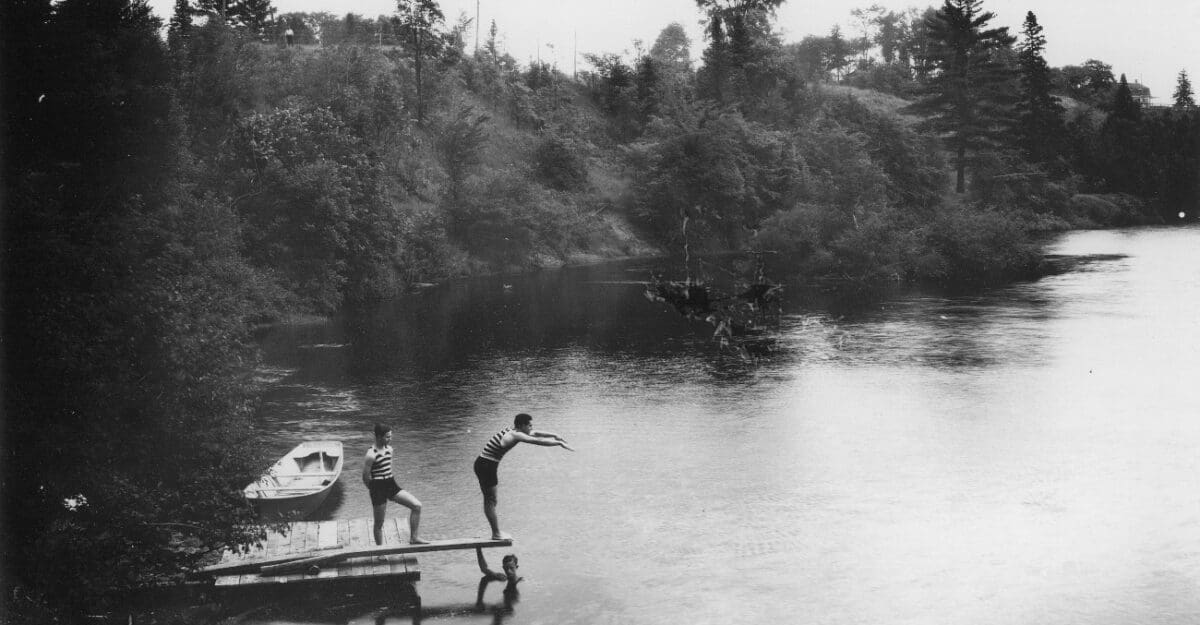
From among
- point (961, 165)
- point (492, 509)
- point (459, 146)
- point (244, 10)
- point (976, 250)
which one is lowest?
point (492, 509)

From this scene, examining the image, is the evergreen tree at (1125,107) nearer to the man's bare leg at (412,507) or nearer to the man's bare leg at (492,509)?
the man's bare leg at (492,509)

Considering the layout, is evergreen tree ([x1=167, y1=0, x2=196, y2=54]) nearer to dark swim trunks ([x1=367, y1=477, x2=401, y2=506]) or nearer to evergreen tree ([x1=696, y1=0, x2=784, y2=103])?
dark swim trunks ([x1=367, y1=477, x2=401, y2=506])

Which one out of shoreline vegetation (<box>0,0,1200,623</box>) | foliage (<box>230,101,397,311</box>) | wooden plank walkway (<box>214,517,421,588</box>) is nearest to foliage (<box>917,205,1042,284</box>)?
shoreline vegetation (<box>0,0,1200,623</box>)

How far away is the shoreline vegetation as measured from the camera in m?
15.2

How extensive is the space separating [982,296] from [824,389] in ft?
101

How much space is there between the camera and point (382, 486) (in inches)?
695

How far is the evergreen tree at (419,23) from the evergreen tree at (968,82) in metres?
48.4

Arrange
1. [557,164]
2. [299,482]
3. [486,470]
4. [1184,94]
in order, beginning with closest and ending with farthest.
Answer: [486,470] < [299,482] < [557,164] < [1184,94]

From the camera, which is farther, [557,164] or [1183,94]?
[1183,94]

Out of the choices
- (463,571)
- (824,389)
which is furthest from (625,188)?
(463,571)

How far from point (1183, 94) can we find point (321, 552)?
16492 centimetres

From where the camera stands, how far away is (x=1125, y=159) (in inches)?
5034

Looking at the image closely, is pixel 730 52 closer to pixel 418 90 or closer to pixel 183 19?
pixel 418 90

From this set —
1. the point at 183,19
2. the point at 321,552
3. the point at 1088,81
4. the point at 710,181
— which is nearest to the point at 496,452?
the point at 321,552
